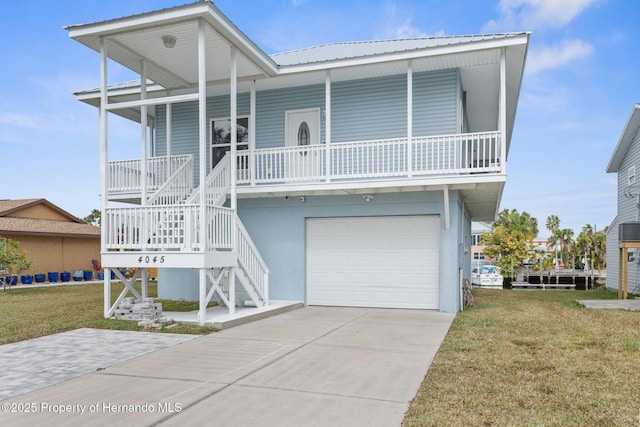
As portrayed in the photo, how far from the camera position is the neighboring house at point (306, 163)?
32.4 feet

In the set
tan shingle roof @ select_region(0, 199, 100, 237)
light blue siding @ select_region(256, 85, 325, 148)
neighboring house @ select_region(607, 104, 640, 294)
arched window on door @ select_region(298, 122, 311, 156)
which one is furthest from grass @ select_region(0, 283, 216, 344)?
neighboring house @ select_region(607, 104, 640, 294)

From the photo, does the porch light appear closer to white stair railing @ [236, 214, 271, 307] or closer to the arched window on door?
white stair railing @ [236, 214, 271, 307]

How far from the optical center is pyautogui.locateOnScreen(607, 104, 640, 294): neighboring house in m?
16.9

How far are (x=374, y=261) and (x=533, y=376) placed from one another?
6.75 meters

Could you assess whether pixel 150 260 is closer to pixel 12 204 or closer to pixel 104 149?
pixel 104 149

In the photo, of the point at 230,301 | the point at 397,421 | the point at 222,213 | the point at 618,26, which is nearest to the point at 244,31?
the point at 222,213

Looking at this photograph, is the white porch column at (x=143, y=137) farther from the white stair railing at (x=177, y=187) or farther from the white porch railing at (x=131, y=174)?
the white porch railing at (x=131, y=174)

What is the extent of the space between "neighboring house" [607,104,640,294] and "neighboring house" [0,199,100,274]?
24.7 m

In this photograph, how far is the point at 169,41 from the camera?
32.7ft

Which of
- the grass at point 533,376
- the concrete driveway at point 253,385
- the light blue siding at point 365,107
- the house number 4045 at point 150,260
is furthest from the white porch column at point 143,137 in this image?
the grass at point 533,376

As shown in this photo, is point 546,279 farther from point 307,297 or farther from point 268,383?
point 268,383

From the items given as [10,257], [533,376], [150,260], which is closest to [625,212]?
[533,376]

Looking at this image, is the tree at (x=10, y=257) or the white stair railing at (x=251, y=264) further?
the tree at (x=10, y=257)

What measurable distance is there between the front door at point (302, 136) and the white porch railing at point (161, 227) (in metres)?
2.55
